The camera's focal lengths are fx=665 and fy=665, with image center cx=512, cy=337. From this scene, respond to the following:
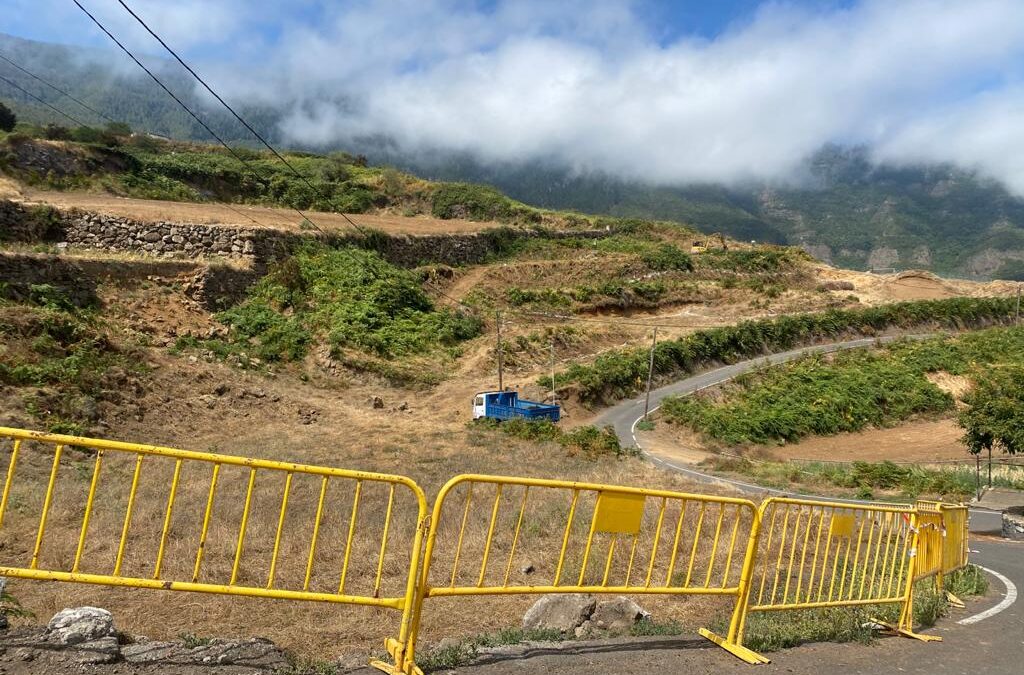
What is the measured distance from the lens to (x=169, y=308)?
83.7 ft

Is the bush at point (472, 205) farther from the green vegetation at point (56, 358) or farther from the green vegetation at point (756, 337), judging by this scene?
the green vegetation at point (56, 358)

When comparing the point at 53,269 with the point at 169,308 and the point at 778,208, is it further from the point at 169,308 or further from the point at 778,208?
the point at 778,208

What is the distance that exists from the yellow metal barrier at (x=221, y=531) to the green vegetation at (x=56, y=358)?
3985mm

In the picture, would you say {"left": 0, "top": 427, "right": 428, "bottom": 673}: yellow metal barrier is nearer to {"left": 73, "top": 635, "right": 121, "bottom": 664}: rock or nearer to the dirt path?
{"left": 73, "top": 635, "right": 121, "bottom": 664}: rock

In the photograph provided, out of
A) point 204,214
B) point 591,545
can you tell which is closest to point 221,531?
point 591,545

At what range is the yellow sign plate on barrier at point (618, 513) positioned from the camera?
5324mm

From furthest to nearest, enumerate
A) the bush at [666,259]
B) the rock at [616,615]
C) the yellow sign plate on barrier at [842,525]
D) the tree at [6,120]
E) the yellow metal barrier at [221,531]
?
1. the bush at [666,259]
2. the tree at [6,120]
3. the yellow sign plate on barrier at [842,525]
4. the rock at [616,615]
5. the yellow metal barrier at [221,531]

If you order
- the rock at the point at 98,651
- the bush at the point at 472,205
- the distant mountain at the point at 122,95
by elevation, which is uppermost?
the distant mountain at the point at 122,95

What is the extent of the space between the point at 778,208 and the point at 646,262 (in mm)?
165081

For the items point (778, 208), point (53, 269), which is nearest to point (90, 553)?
point (53, 269)

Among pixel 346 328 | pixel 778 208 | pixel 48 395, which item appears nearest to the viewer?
pixel 48 395

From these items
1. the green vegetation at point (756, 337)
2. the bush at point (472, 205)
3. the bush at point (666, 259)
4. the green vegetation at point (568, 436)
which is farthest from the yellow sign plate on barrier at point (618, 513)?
the bush at point (472, 205)

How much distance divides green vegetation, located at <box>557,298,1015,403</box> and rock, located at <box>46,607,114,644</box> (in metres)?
28.0

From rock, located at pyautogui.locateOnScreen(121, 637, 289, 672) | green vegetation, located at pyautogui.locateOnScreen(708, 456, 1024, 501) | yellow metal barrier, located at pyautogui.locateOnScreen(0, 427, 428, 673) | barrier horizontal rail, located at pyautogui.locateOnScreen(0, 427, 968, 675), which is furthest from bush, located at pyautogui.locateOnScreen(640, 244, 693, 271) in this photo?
rock, located at pyautogui.locateOnScreen(121, 637, 289, 672)
